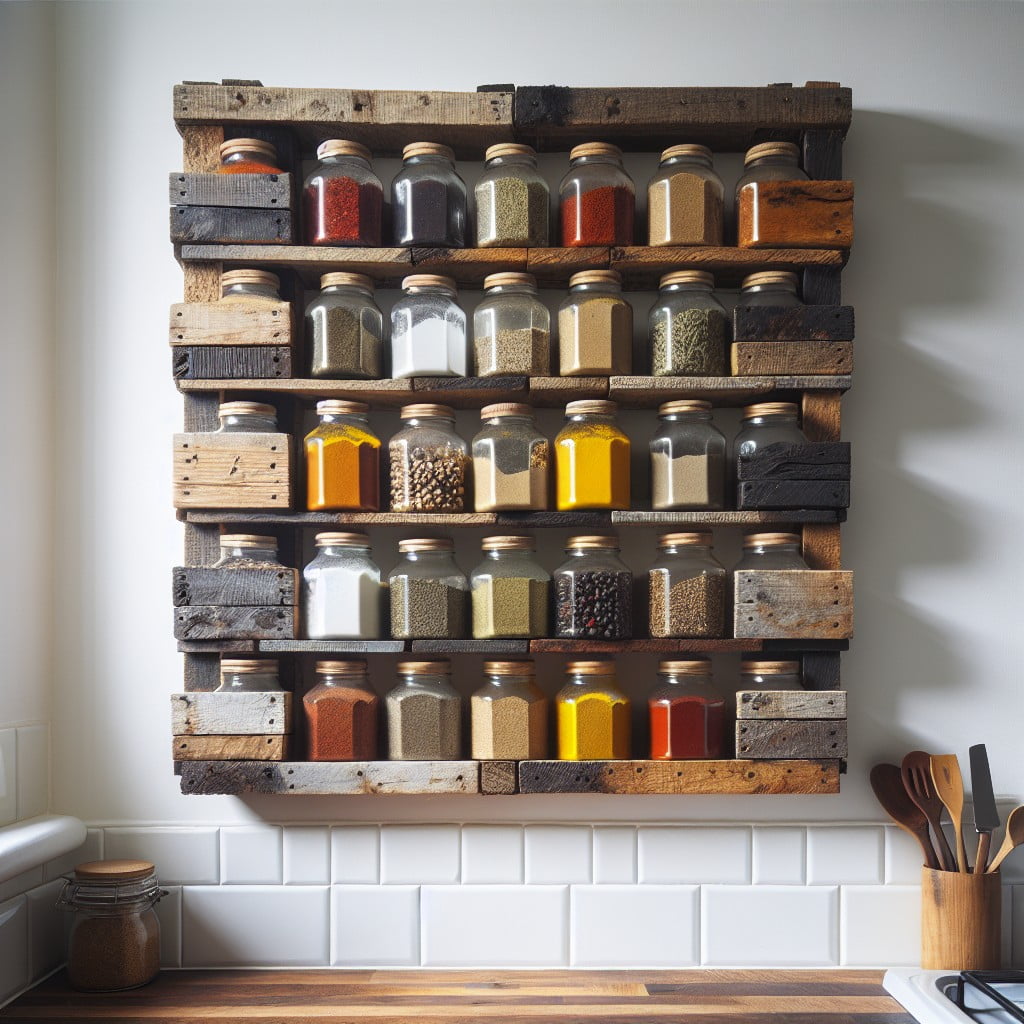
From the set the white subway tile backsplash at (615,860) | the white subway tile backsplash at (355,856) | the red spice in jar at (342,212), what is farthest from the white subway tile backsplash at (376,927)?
the red spice in jar at (342,212)

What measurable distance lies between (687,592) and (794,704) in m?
0.24

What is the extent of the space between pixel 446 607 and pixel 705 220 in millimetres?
751

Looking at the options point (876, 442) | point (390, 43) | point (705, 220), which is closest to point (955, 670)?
point (876, 442)

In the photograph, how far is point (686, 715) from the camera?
62.7 inches

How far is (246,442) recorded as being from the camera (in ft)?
5.27

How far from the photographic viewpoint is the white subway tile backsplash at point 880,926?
5.48ft

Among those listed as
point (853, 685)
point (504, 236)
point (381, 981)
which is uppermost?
point (504, 236)

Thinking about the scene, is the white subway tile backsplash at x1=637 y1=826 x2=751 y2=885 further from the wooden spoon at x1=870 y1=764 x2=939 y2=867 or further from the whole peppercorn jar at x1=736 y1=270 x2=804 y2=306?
the whole peppercorn jar at x1=736 y1=270 x2=804 y2=306

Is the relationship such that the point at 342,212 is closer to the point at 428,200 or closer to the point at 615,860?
the point at 428,200

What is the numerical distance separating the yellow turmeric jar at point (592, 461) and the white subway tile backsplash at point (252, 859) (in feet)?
2.44

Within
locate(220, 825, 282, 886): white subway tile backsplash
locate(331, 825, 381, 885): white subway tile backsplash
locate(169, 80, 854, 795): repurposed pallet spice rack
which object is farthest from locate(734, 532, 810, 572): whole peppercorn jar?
locate(220, 825, 282, 886): white subway tile backsplash

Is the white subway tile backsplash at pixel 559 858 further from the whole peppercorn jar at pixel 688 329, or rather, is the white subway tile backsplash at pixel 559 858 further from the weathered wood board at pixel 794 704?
the whole peppercorn jar at pixel 688 329

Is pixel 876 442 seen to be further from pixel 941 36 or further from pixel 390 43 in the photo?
pixel 390 43

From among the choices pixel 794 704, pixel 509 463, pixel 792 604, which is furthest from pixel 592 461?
pixel 794 704
